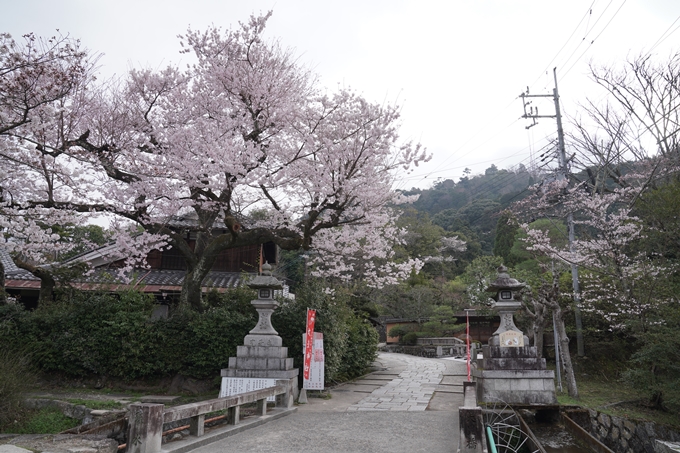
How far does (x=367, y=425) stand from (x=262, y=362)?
3008 mm

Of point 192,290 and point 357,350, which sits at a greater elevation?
point 192,290

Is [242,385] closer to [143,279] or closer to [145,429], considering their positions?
[145,429]

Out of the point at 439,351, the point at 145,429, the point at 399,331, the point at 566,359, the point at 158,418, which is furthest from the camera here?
the point at 399,331

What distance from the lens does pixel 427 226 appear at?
4406 centimetres

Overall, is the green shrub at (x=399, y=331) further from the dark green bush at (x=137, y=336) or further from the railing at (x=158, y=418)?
the railing at (x=158, y=418)

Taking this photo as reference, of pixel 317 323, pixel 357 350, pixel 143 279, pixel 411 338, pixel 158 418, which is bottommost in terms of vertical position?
pixel 411 338

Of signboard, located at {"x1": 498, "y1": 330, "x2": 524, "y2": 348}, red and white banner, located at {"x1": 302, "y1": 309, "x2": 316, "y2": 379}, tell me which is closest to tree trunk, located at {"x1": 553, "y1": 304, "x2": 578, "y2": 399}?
signboard, located at {"x1": 498, "y1": 330, "x2": 524, "y2": 348}

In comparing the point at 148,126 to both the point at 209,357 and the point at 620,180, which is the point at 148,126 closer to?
the point at 209,357

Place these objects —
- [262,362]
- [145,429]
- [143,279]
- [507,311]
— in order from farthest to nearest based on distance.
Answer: [143,279], [507,311], [262,362], [145,429]

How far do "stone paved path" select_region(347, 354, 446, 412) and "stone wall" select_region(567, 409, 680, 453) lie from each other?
360 cm

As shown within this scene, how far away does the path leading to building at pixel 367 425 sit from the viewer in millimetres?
6402

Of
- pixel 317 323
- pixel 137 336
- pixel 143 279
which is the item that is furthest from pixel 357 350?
pixel 143 279

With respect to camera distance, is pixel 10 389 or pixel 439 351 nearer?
pixel 10 389

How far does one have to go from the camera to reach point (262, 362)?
9.86 m
